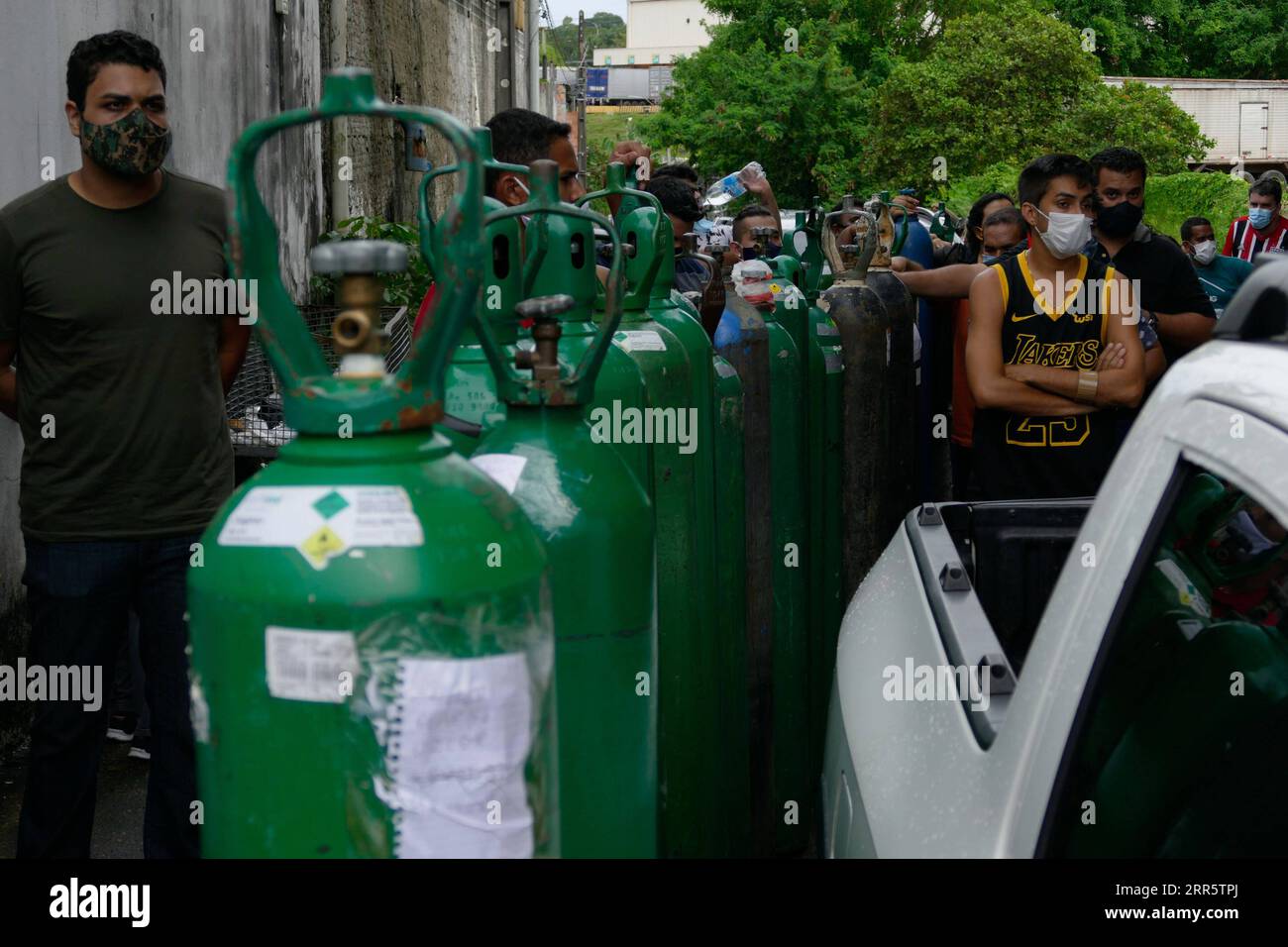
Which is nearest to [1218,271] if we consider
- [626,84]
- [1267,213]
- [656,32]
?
[1267,213]

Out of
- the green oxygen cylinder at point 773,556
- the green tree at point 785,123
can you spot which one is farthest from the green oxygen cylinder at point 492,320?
the green tree at point 785,123

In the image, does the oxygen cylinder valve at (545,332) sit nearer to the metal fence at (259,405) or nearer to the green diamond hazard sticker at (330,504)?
the green diamond hazard sticker at (330,504)

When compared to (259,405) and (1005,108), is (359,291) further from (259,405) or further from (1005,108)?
(1005,108)

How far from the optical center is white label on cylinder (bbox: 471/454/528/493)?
2209 millimetres

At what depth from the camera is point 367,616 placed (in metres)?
1.60

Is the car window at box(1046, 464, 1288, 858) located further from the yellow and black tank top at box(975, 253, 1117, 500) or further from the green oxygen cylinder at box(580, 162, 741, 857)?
the yellow and black tank top at box(975, 253, 1117, 500)

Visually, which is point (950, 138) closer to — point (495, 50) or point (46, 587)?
point (495, 50)

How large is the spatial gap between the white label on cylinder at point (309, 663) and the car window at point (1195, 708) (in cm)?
88

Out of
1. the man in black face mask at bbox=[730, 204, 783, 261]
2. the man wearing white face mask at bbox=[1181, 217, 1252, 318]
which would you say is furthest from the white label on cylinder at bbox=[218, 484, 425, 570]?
the man wearing white face mask at bbox=[1181, 217, 1252, 318]

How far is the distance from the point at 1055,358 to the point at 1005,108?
90.0ft

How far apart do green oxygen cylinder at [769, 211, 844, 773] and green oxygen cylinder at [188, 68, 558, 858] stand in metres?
2.81

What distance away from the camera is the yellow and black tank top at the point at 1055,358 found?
14.7 ft

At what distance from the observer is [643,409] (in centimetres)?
294

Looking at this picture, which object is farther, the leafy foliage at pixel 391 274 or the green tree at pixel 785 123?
the green tree at pixel 785 123
